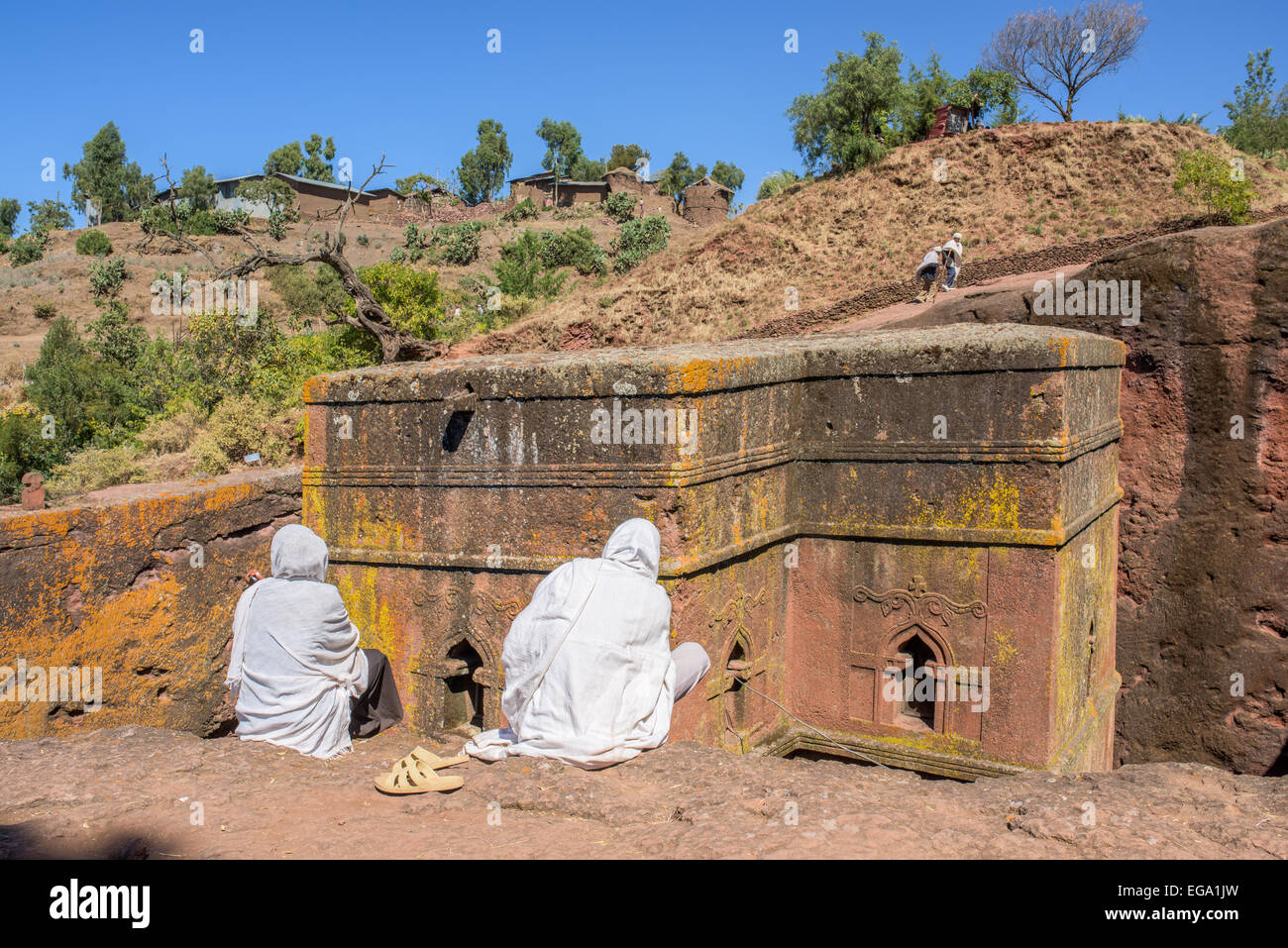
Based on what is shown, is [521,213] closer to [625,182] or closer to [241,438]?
[625,182]

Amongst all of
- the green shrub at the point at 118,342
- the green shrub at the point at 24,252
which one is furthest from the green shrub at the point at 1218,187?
the green shrub at the point at 24,252

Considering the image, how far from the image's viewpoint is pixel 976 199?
25.9m

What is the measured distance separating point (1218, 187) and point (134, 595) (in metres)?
20.1

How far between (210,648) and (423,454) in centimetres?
207

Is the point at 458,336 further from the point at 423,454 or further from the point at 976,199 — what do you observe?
the point at 423,454

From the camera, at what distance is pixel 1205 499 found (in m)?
8.82

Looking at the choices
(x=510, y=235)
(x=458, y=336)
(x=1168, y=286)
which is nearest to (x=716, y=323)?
→ (x=458, y=336)

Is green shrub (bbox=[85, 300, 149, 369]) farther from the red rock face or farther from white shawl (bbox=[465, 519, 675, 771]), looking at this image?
white shawl (bbox=[465, 519, 675, 771])

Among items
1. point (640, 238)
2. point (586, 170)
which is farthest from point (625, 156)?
point (640, 238)

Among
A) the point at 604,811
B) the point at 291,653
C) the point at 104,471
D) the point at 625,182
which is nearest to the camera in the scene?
the point at 604,811

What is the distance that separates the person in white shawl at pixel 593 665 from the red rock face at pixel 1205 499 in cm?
613

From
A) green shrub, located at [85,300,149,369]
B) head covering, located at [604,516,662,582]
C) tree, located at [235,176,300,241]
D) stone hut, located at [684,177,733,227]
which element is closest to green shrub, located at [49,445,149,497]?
head covering, located at [604,516,662,582]

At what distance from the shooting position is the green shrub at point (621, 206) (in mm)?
52188

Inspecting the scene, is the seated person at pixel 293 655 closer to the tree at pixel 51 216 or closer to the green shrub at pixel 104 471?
the green shrub at pixel 104 471
